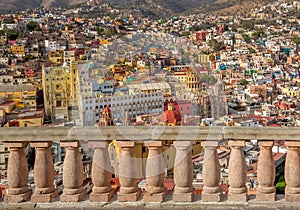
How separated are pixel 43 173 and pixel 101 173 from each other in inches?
13.5

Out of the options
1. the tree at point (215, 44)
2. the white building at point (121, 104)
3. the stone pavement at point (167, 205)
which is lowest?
the stone pavement at point (167, 205)

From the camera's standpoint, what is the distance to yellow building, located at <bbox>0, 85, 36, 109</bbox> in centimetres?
3083

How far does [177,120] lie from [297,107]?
30969mm

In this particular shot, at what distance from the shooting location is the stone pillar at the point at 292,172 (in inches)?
121

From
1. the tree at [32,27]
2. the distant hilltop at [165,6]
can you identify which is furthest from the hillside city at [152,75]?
the distant hilltop at [165,6]

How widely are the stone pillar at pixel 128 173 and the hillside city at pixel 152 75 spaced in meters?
0.11

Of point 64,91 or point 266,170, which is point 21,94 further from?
point 266,170

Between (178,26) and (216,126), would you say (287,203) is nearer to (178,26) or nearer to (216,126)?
(216,126)

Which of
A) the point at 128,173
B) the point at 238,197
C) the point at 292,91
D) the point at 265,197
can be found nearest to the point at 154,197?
the point at 128,173

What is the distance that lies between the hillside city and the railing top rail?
0.14 metres

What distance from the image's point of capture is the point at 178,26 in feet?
277

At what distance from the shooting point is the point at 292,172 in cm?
308

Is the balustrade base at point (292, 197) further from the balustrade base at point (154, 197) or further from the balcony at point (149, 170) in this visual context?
the balustrade base at point (154, 197)

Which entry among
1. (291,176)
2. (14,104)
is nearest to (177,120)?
(291,176)
